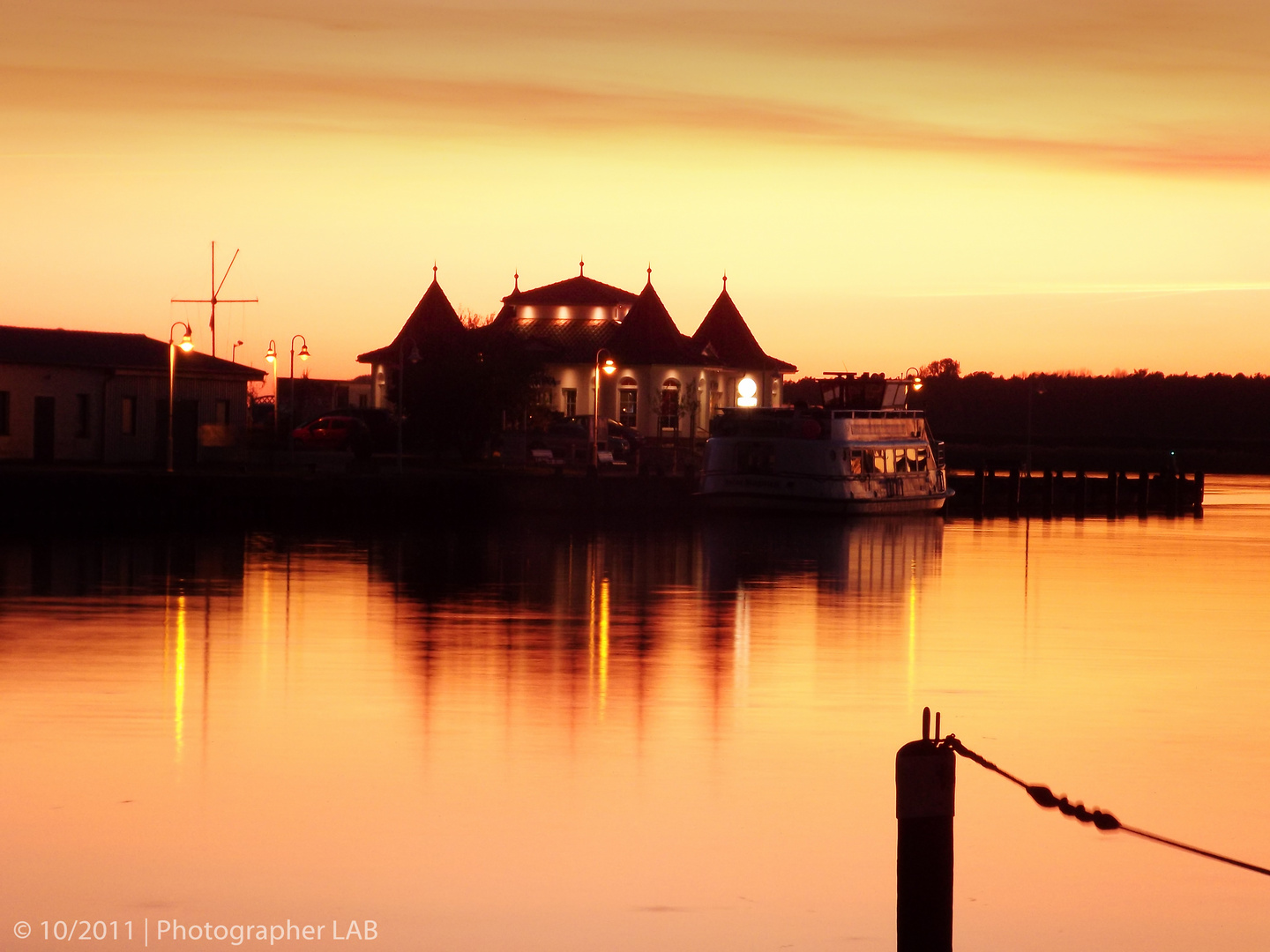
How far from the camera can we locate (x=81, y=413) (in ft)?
182

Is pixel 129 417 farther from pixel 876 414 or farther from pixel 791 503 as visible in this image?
pixel 876 414

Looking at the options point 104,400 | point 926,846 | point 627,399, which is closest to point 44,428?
point 104,400

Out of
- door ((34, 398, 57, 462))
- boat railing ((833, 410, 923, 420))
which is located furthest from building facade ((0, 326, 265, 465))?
boat railing ((833, 410, 923, 420))

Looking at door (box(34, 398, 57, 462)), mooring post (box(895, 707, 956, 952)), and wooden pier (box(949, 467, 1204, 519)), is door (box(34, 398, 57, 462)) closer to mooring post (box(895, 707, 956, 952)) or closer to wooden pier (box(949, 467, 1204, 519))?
wooden pier (box(949, 467, 1204, 519))

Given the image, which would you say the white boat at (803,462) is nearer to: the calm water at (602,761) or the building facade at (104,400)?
the building facade at (104,400)

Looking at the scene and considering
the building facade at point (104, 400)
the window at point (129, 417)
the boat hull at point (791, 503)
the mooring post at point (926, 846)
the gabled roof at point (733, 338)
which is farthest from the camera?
the gabled roof at point (733, 338)

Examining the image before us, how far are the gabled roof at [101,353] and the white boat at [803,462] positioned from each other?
16.4m

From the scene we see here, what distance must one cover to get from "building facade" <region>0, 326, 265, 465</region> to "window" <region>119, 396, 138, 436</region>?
0.03m

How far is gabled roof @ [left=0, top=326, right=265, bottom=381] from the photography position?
5456 cm

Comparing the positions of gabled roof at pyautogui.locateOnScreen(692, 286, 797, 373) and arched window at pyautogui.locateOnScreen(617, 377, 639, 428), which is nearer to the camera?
arched window at pyautogui.locateOnScreen(617, 377, 639, 428)

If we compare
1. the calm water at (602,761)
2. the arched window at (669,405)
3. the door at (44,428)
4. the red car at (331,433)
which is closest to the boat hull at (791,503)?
the red car at (331,433)

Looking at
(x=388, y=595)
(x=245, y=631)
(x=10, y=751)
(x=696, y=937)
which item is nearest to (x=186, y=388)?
(x=388, y=595)

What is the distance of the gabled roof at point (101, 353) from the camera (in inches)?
2148

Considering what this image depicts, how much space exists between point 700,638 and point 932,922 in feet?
53.8
